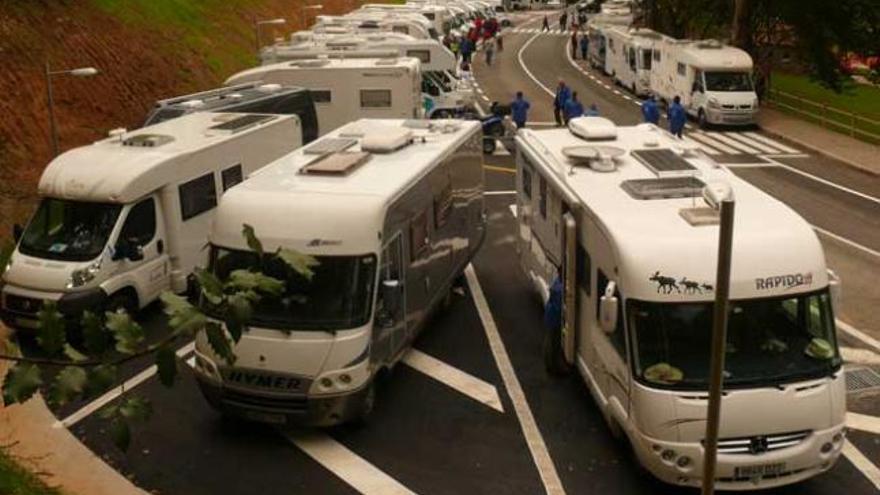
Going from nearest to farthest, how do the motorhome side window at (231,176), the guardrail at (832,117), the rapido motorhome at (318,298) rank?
1. the rapido motorhome at (318,298)
2. the motorhome side window at (231,176)
3. the guardrail at (832,117)

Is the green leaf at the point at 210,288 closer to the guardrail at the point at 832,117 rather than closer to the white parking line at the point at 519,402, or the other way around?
the white parking line at the point at 519,402

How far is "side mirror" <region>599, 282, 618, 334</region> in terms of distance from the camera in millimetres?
10812

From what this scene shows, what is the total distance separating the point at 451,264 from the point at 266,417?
5581 millimetres

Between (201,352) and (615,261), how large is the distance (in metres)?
5.61

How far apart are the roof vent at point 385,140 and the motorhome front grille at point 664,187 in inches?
164

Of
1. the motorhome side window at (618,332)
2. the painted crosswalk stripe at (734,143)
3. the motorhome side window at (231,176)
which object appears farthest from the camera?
the painted crosswalk stripe at (734,143)

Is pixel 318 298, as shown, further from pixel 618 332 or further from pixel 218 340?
pixel 218 340

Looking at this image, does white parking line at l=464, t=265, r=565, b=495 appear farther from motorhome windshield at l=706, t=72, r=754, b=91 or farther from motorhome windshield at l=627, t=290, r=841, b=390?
motorhome windshield at l=706, t=72, r=754, b=91

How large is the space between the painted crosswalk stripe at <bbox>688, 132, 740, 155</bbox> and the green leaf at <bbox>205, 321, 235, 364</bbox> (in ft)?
98.6

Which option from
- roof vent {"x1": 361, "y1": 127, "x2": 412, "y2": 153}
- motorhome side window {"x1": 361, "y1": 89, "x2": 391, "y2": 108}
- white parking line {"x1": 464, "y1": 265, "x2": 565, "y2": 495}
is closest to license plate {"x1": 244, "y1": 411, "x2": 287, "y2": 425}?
white parking line {"x1": 464, "y1": 265, "x2": 565, "y2": 495}

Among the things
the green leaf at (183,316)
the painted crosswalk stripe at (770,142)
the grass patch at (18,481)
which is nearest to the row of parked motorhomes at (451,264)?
the green leaf at (183,316)

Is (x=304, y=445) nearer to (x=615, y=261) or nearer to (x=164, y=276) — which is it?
(x=615, y=261)

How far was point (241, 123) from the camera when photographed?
20.4m

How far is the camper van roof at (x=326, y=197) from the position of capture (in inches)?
491
